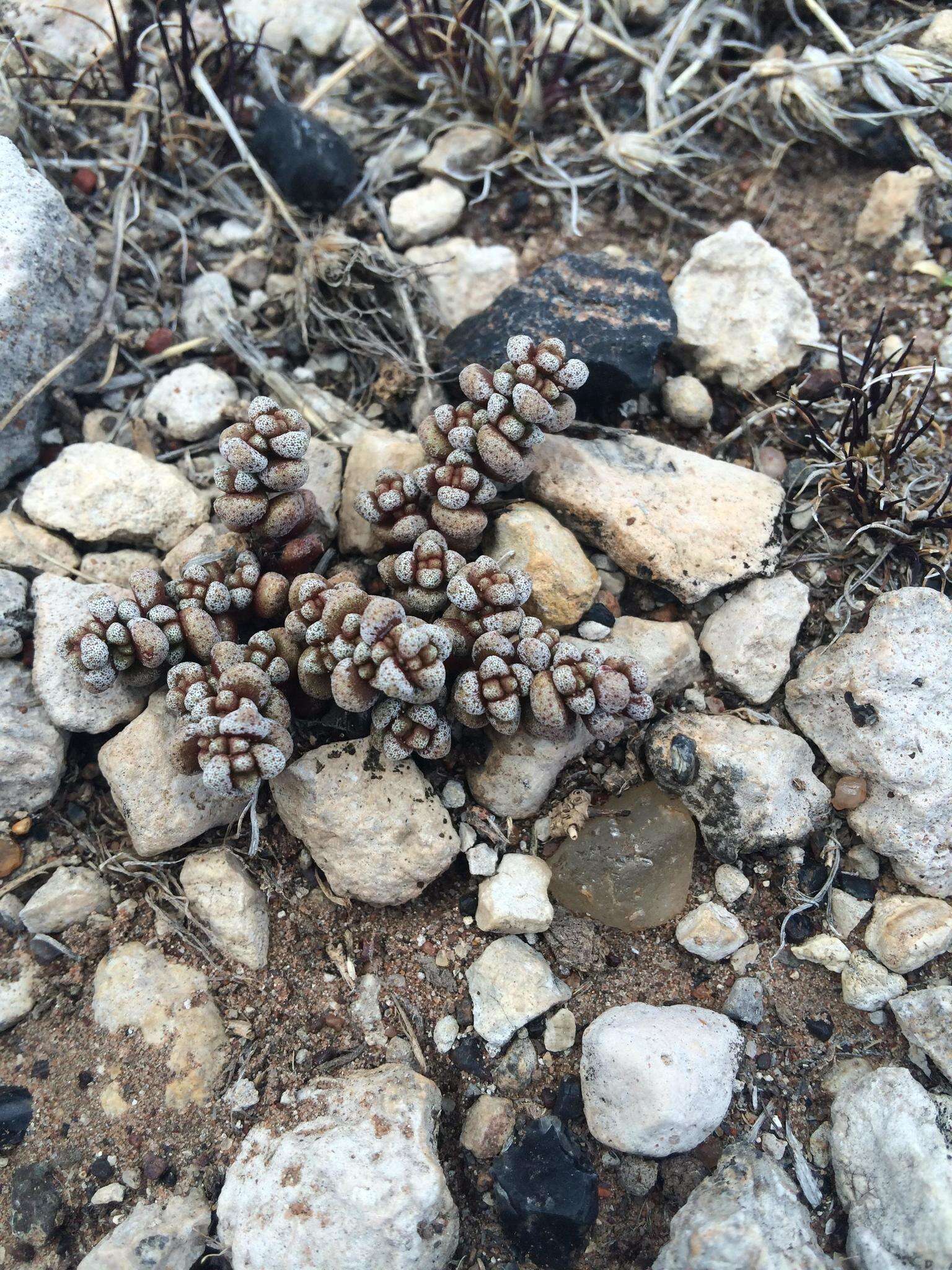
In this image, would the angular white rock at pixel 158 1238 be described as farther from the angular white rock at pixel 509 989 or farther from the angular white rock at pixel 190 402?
the angular white rock at pixel 190 402

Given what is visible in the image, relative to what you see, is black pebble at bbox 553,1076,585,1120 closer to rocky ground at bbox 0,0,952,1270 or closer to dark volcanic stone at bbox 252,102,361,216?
rocky ground at bbox 0,0,952,1270

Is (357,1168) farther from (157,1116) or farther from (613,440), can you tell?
(613,440)

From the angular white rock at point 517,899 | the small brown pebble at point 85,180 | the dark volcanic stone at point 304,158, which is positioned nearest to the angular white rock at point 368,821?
the angular white rock at point 517,899

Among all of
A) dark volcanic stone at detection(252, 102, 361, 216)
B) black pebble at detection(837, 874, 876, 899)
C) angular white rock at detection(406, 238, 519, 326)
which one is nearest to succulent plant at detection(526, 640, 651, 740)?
black pebble at detection(837, 874, 876, 899)

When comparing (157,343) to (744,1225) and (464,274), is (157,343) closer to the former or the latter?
(464,274)

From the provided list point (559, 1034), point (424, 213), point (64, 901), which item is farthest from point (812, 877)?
point (424, 213)
